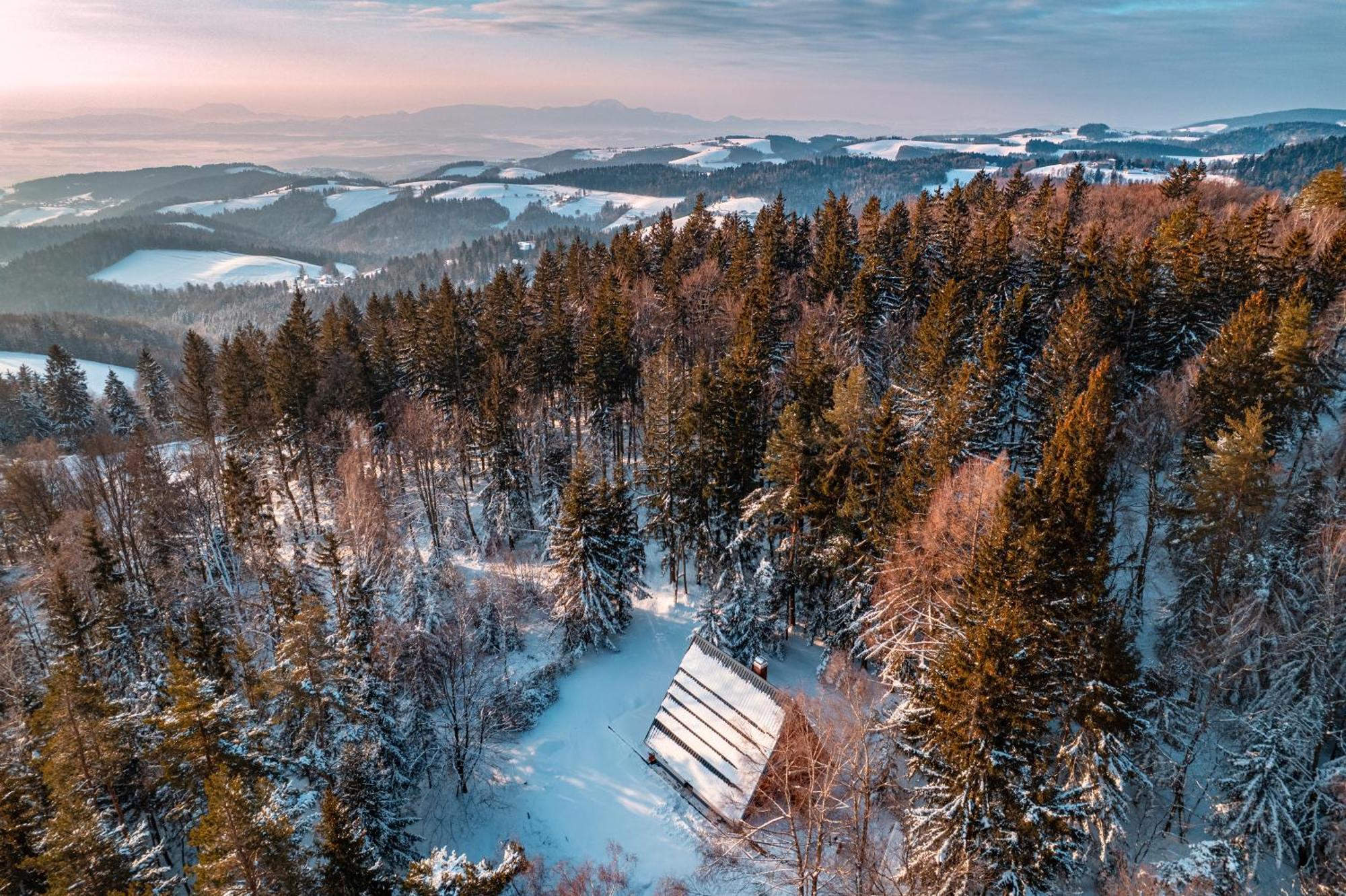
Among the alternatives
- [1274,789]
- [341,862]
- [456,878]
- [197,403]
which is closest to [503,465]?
[197,403]

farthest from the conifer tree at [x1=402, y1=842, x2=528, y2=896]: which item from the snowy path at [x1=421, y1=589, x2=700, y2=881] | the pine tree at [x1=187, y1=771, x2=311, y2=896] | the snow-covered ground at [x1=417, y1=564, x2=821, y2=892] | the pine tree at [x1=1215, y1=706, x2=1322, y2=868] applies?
the pine tree at [x1=1215, y1=706, x2=1322, y2=868]

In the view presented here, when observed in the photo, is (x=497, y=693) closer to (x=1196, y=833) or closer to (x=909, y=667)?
(x=909, y=667)

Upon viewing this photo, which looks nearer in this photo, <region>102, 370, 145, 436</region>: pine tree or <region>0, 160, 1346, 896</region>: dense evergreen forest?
<region>0, 160, 1346, 896</region>: dense evergreen forest

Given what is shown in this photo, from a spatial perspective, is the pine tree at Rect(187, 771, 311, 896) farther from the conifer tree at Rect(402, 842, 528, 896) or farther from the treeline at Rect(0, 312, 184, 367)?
the treeline at Rect(0, 312, 184, 367)

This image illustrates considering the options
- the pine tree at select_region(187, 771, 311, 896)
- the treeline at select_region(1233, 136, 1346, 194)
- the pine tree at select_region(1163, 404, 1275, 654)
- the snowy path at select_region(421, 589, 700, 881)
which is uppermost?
the treeline at select_region(1233, 136, 1346, 194)

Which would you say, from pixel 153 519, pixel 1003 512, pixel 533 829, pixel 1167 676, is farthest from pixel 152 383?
pixel 1167 676

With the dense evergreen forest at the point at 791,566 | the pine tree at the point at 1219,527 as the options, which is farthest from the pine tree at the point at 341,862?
the pine tree at the point at 1219,527

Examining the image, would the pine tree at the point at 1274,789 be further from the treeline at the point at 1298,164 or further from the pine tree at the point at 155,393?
the treeline at the point at 1298,164
